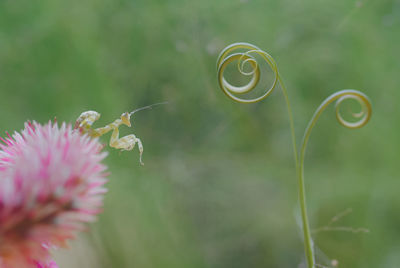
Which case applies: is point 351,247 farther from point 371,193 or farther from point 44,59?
point 44,59

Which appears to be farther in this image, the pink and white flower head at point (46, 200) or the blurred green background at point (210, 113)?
the blurred green background at point (210, 113)

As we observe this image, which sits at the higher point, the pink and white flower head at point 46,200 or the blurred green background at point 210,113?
the blurred green background at point 210,113

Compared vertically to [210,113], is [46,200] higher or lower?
lower

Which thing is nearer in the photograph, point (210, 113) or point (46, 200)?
point (46, 200)
